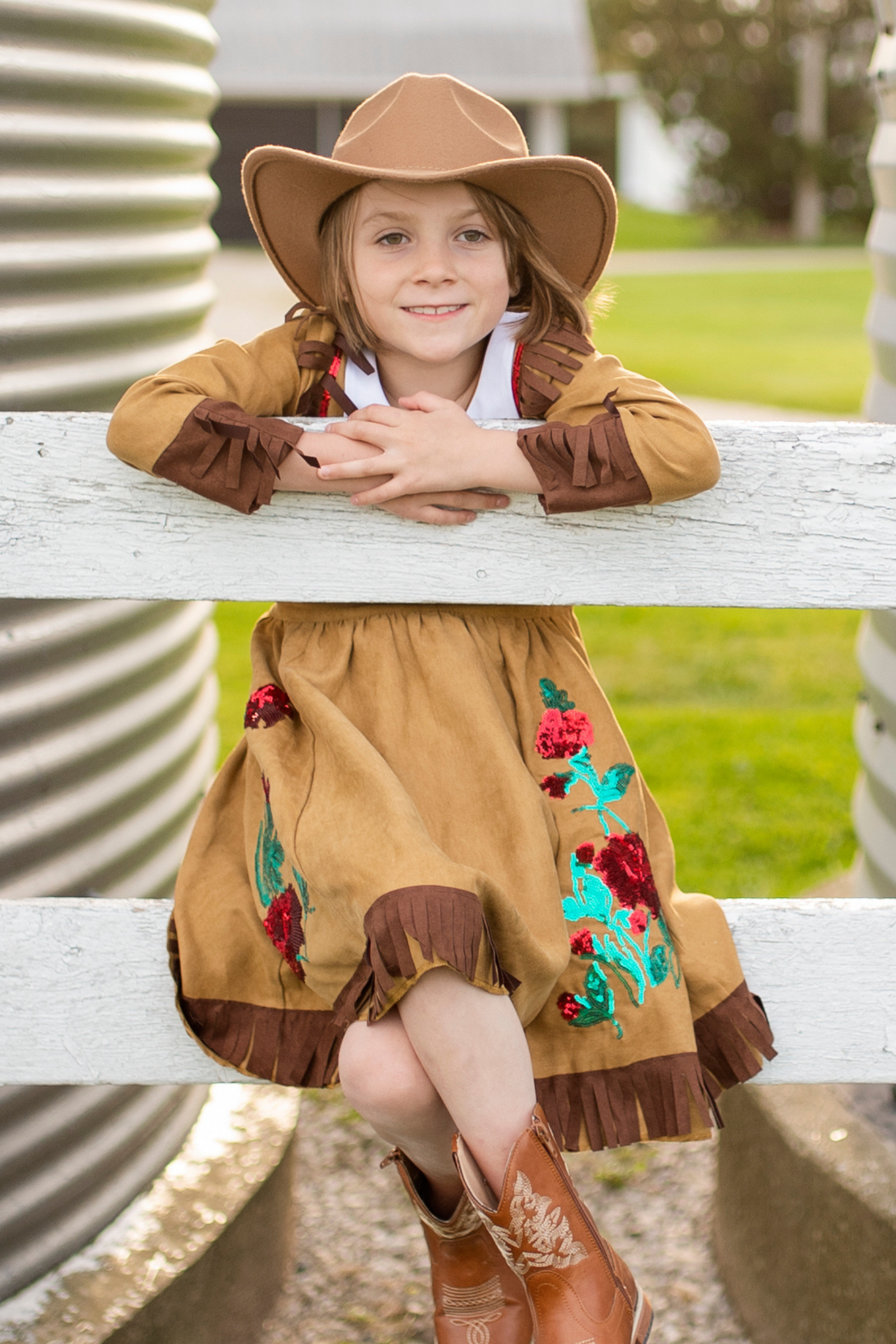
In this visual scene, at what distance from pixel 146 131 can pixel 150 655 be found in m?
0.77

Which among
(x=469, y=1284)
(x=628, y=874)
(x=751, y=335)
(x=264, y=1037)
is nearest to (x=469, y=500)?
(x=628, y=874)

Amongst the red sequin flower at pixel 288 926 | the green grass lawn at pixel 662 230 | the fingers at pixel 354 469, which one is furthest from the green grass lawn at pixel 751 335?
the green grass lawn at pixel 662 230

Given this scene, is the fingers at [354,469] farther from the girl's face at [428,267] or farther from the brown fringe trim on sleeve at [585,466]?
the girl's face at [428,267]

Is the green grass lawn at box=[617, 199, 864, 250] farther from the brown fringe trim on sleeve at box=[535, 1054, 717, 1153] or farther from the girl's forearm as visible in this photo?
the brown fringe trim on sleeve at box=[535, 1054, 717, 1153]

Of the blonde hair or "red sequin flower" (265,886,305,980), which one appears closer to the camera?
"red sequin flower" (265,886,305,980)

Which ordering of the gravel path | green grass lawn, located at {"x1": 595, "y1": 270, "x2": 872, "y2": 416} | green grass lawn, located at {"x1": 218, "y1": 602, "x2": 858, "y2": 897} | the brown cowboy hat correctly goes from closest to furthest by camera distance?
the brown cowboy hat
the gravel path
green grass lawn, located at {"x1": 218, "y1": 602, "x2": 858, "y2": 897}
green grass lawn, located at {"x1": 595, "y1": 270, "x2": 872, "y2": 416}

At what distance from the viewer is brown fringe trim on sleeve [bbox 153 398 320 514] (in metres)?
1.60

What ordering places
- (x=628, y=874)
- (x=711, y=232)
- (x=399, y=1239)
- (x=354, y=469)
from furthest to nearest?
(x=711, y=232), (x=399, y=1239), (x=628, y=874), (x=354, y=469)

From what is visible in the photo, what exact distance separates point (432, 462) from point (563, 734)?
378mm

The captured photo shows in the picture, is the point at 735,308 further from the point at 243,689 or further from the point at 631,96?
the point at 631,96

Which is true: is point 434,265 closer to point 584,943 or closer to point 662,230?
point 584,943

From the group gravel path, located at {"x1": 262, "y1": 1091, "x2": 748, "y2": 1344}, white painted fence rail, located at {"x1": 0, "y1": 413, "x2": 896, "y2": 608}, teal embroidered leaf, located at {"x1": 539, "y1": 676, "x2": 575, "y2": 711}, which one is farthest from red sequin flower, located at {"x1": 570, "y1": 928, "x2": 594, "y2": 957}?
gravel path, located at {"x1": 262, "y1": 1091, "x2": 748, "y2": 1344}

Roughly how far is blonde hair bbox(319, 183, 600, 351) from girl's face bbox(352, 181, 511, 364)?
0.02 metres

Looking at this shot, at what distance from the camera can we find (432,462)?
5.32 ft
